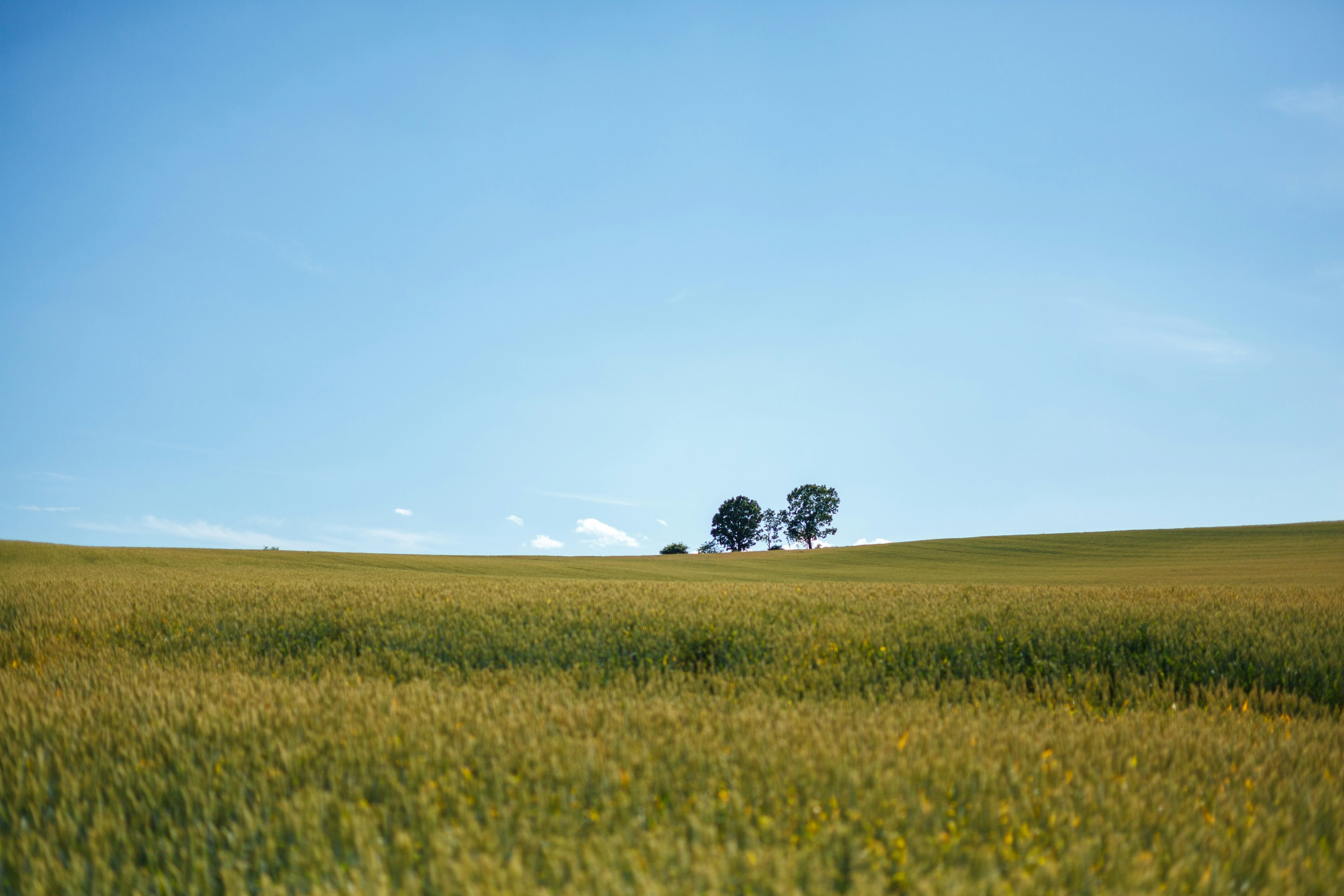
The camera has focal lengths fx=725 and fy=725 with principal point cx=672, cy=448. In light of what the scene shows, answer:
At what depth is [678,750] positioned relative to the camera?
3502mm

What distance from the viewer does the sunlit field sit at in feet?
8.43

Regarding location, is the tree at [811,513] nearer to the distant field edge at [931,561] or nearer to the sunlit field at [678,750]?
the distant field edge at [931,561]

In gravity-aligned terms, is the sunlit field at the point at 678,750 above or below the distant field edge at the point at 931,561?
above

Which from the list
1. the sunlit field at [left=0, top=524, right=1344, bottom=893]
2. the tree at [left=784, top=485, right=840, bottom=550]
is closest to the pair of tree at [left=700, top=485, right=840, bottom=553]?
the tree at [left=784, top=485, right=840, bottom=550]

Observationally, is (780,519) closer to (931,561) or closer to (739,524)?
(739,524)

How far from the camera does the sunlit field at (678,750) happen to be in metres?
2.57

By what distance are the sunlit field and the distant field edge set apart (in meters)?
10.5

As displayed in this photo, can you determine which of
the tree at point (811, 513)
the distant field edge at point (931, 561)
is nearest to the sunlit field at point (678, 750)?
the distant field edge at point (931, 561)

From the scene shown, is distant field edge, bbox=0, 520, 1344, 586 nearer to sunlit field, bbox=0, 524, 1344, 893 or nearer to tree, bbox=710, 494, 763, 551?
sunlit field, bbox=0, 524, 1344, 893

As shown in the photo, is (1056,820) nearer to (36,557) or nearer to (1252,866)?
(1252,866)

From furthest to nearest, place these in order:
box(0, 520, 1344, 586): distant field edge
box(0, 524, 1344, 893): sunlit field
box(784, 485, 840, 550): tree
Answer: box(784, 485, 840, 550): tree, box(0, 520, 1344, 586): distant field edge, box(0, 524, 1344, 893): sunlit field

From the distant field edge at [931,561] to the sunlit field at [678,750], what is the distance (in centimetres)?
1051

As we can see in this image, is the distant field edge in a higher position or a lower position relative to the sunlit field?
lower

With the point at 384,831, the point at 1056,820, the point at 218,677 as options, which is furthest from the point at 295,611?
the point at 1056,820
